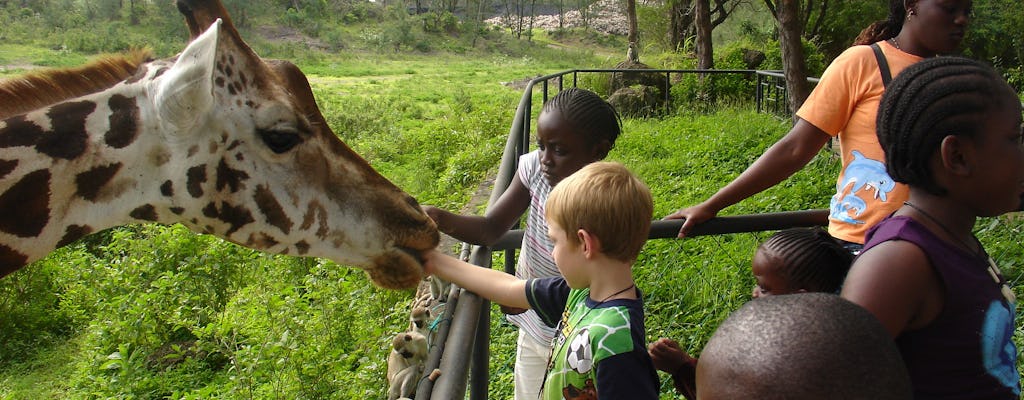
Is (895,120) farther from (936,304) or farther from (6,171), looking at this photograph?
(6,171)

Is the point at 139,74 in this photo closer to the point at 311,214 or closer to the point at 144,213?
the point at 144,213

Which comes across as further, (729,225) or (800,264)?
(729,225)

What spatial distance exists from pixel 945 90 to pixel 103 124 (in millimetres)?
2029

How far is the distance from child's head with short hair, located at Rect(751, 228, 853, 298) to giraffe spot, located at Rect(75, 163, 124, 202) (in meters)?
1.75

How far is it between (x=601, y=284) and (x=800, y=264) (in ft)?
2.02

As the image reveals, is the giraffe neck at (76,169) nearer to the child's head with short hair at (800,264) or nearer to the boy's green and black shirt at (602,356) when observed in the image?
the boy's green and black shirt at (602,356)

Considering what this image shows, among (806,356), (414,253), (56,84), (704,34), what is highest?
(56,84)

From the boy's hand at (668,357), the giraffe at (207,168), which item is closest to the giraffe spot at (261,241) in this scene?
the giraffe at (207,168)

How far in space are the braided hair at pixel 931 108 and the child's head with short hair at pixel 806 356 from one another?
21.3 inches

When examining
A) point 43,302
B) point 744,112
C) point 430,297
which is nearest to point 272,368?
point 430,297

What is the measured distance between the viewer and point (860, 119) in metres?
2.03

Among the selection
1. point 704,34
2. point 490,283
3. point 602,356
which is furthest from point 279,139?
point 704,34

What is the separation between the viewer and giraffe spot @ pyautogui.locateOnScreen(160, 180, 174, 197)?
1935 mm

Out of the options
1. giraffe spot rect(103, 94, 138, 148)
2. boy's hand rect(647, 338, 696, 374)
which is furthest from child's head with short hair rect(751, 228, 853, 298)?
giraffe spot rect(103, 94, 138, 148)
